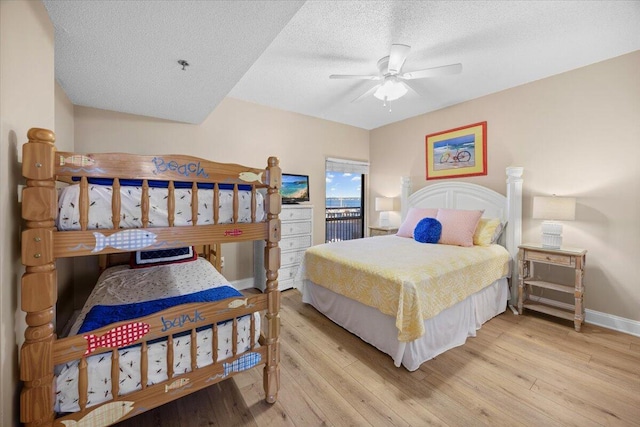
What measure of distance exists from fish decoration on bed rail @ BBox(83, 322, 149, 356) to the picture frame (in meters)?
3.88

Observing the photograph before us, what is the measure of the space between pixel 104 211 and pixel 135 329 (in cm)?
54

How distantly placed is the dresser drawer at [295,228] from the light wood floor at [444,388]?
1.48 meters

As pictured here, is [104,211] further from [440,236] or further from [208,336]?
[440,236]

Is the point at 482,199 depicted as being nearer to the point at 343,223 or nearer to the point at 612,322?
the point at 612,322

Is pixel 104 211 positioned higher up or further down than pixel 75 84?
→ further down

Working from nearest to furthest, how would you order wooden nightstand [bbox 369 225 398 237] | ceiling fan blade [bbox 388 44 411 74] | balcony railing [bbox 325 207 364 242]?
ceiling fan blade [bbox 388 44 411 74] < wooden nightstand [bbox 369 225 398 237] < balcony railing [bbox 325 207 364 242]

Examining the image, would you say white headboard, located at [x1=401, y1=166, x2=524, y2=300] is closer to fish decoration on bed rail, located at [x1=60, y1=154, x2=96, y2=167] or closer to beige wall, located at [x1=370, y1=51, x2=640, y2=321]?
beige wall, located at [x1=370, y1=51, x2=640, y2=321]

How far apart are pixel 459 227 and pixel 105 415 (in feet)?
10.6

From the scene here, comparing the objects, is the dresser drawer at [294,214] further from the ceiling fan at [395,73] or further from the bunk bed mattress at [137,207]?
the bunk bed mattress at [137,207]

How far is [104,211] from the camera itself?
3.59ft

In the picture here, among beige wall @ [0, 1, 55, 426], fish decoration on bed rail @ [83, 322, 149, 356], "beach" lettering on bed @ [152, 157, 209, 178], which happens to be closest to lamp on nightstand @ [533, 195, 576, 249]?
"beach" lettering on bed @ [152, 157, 209, 178]

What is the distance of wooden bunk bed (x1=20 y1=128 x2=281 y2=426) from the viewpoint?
949mm

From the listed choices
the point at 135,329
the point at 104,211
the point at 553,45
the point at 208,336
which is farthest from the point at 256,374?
the point at 553,45

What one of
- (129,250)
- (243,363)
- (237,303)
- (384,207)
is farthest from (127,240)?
(384,207)
